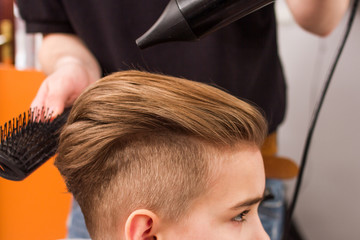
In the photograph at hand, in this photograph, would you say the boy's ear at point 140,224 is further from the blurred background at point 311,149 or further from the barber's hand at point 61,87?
the blurred background at point 311,149

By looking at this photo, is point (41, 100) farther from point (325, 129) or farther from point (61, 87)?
point (325, 129)

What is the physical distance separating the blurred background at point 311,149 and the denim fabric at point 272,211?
0.87 ft

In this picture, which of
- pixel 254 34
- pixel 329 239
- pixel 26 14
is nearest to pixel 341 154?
pixel 329 239

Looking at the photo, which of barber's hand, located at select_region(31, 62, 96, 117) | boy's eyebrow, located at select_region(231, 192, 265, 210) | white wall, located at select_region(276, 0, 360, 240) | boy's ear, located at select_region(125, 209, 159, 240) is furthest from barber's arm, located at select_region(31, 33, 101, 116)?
white wall, located at select_region(276, 0, 360, 240)

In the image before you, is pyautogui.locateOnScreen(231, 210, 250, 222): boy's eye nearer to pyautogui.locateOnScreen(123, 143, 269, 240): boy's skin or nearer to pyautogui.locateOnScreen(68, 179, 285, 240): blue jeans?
pyautogui.locateOnScreen(123, 143, 269, 240): boy's skin

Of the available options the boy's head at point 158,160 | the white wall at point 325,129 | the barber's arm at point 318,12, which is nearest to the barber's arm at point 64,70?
the boy's head at point 158,160

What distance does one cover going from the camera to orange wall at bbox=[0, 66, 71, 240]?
1262mm

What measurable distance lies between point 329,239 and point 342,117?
45cm

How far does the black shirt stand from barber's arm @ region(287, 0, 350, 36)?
0.13m

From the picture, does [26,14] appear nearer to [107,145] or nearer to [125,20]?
[125,20]

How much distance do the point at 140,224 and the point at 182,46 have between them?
46 centimetres

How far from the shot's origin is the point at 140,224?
1.73 ft

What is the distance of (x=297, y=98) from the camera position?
146 centimetres

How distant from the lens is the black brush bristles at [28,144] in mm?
511
